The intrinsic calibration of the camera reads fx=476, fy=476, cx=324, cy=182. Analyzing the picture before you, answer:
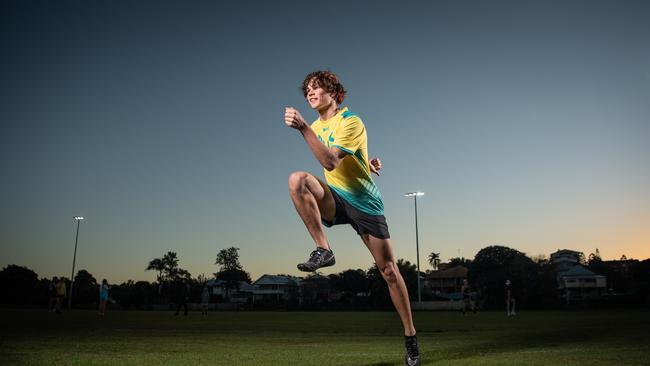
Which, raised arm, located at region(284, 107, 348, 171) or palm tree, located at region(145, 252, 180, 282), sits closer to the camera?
raised arm, located at region(284, 107, 348, 171)

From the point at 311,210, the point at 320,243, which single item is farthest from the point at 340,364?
the point at 311,210

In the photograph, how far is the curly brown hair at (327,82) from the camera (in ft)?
15.7

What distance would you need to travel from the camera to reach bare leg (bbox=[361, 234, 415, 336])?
181 inches

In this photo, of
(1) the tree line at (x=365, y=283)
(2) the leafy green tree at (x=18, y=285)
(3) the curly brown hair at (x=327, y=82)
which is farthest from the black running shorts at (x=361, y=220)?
(2) the leafy green tree at (x=18, y=285)

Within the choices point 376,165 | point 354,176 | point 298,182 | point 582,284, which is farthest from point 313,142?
point 582,284

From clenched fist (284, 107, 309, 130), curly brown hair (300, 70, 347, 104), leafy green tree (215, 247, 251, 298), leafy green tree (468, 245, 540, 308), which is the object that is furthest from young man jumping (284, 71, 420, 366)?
leafy green tree (215, 247, 251, 298)

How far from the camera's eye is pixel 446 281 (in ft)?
486

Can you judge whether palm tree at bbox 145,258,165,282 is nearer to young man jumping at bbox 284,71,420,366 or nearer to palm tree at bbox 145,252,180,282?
palm tree at bbox 145,252,180,282

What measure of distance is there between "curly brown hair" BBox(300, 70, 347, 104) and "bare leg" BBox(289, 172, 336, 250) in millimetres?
969

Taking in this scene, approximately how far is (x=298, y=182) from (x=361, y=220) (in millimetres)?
718

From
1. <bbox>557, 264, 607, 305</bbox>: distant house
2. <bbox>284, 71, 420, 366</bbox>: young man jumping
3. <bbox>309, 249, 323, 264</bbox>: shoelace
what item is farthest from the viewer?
<bbox>557, 264, 607, 305</bbox>: distant house

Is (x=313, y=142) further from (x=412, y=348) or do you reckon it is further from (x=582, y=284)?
(x=582, y=284)

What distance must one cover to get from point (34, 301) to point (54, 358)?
90.0m

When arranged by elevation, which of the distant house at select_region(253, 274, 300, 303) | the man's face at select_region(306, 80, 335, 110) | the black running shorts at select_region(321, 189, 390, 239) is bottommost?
the distant house at select_region(253, 274, 300, 303)
